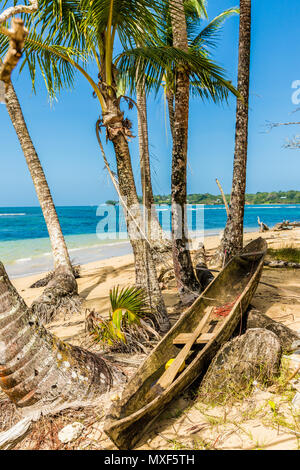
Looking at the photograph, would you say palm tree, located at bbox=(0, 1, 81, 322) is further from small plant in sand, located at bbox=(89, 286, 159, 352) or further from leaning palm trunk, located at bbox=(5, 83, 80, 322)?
small plant in sand, located at bbox=(89, 286, 159, 352)

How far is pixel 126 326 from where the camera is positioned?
418 cm

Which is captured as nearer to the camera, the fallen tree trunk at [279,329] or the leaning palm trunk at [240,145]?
the fallen tree trunk at [279,329]

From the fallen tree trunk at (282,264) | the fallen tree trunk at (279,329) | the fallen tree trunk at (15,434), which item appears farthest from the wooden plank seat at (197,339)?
the fallen tree trunk at (282,264)

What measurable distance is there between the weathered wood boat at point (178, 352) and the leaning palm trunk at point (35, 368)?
453mm

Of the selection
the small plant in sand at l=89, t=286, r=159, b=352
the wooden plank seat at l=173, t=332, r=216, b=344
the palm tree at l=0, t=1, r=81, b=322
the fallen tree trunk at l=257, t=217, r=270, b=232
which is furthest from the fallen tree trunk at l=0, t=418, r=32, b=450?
the fallen tree trunk at l=257, t=217, r=270, b=232

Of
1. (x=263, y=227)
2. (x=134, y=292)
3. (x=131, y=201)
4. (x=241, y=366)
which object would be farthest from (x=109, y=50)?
(x=263, y=227)

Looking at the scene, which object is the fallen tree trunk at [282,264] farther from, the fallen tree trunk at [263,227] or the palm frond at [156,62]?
the fallen tree trunk at [263,227]

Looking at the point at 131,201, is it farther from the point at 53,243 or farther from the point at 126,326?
the point at 53,243

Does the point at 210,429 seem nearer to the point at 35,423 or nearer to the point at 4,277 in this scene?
the point at 35,423

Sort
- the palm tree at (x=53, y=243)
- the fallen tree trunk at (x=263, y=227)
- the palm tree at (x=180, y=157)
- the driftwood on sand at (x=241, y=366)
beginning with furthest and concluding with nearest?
1. the fallen tree trunk at (x=263, y=227)
2. the palm tree at (x=53, y=243)
3. the palm tree at (x=180, y=157)
4. the driftwood on sand at (x=241, y=366)

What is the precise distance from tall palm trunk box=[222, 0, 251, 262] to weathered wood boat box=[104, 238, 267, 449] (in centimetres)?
106

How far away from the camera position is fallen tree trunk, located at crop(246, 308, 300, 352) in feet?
12.6

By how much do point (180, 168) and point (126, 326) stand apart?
10.4ft

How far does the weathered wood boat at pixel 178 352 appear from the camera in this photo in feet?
7.78
